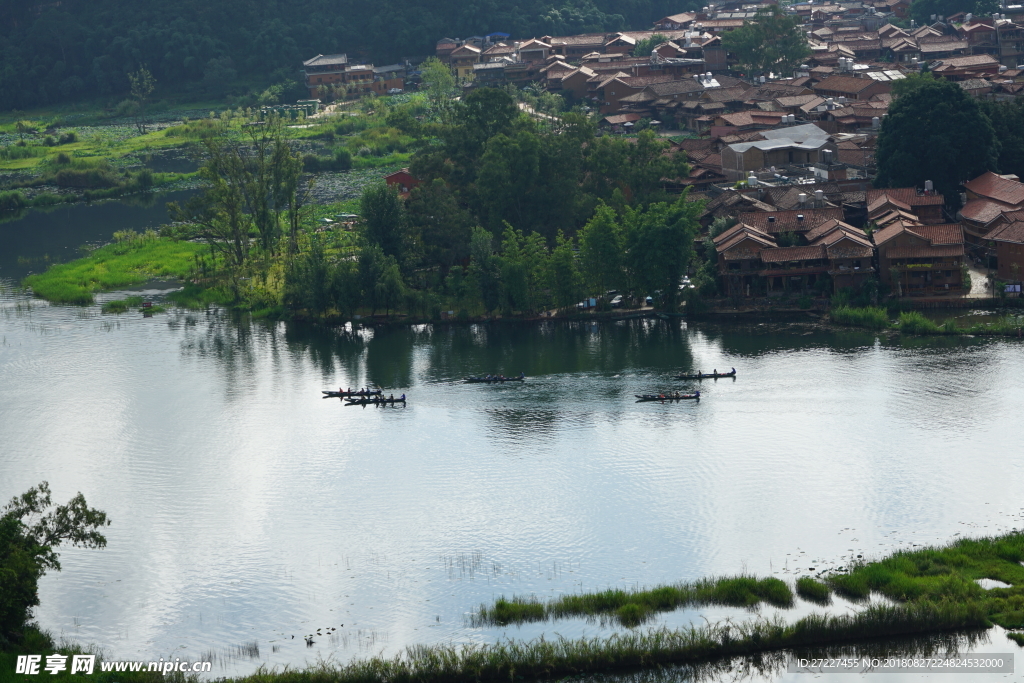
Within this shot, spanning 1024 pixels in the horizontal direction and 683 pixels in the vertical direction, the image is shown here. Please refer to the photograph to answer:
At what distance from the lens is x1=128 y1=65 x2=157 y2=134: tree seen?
92.8m

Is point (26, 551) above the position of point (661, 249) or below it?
below

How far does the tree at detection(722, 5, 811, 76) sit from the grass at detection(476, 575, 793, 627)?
60.7 metres

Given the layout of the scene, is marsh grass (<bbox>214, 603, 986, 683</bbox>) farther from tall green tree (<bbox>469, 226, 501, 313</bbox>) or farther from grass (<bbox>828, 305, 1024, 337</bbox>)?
tall green tree (<bbox>469, 226, 501, 313</bbox>)

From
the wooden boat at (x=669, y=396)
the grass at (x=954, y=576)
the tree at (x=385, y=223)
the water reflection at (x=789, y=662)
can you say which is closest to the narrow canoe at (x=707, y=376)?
the wooden boat at (x=669, y=396)

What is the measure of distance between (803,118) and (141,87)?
2203 inches

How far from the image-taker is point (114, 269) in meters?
51.6

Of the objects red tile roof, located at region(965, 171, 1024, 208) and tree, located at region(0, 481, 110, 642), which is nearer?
tree, located at region(0, 481, 110, 642)

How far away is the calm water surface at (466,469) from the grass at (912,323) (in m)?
0.82

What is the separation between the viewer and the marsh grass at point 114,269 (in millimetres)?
48531

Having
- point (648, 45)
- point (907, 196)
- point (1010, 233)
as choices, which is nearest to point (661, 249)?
point (907, 196)

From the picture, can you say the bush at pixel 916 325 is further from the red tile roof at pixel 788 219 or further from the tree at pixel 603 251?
the tree at pixel 603 251

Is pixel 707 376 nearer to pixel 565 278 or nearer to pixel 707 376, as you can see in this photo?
pixel 707 376

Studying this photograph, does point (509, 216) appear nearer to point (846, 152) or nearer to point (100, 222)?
point (846, 152)

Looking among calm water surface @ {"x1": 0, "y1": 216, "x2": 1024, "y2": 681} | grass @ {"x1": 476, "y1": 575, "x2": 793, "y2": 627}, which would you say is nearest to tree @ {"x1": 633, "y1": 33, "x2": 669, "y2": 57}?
Result: calm water surface @ {"x1": 0, "y1": 216, "x2": 1024, "y2": 681}
